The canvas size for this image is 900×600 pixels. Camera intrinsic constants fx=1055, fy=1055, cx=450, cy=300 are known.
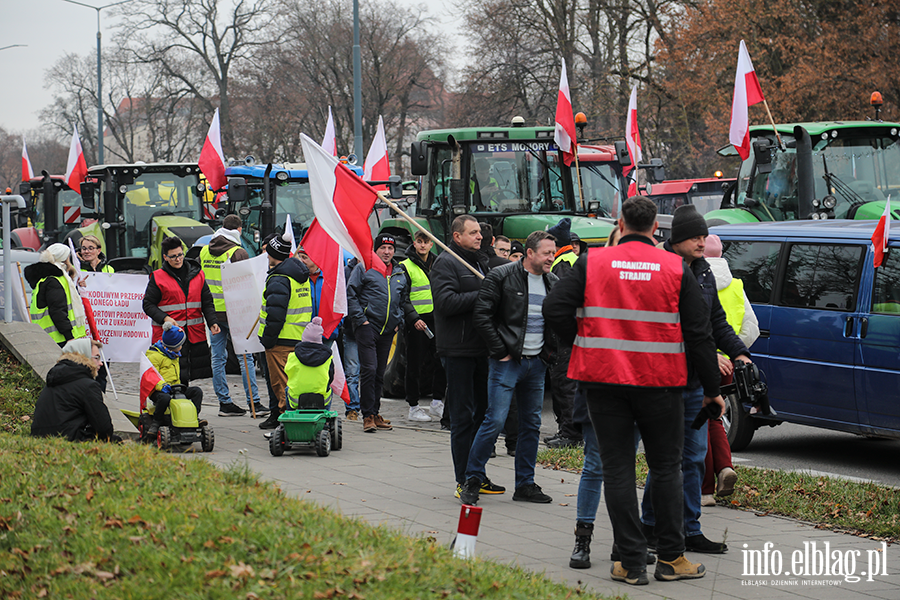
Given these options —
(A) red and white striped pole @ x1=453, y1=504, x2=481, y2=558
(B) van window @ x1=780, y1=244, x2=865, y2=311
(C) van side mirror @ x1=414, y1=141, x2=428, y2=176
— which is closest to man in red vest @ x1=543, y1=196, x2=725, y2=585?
(A) red and white striped pole @ x1=453, y1=504, x2=481, y2=558

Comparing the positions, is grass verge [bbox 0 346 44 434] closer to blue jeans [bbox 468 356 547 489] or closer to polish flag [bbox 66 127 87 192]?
blue jeans [bbox 468 356 547 489]

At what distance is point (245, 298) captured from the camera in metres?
11.4

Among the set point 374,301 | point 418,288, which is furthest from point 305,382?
point 418,288

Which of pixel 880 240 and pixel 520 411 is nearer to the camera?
pixel 520 411

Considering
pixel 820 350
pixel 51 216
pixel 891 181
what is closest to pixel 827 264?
pixel 820 350

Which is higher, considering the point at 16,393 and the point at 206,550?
the point at 206,550

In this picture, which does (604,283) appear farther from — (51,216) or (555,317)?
(51,216)

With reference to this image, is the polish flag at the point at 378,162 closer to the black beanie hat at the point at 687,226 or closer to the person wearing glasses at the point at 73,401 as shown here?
the person wearing glasses at the point at 73,401

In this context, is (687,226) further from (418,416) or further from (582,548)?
(418,416)

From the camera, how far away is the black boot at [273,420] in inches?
421

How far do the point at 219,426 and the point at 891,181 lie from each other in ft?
32.0

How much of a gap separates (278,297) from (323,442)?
1.83m

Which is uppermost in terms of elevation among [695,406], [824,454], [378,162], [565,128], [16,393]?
[565,128]

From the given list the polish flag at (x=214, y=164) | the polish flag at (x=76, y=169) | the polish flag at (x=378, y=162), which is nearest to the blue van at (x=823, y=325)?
the polish flag at (x=378, y=162)
